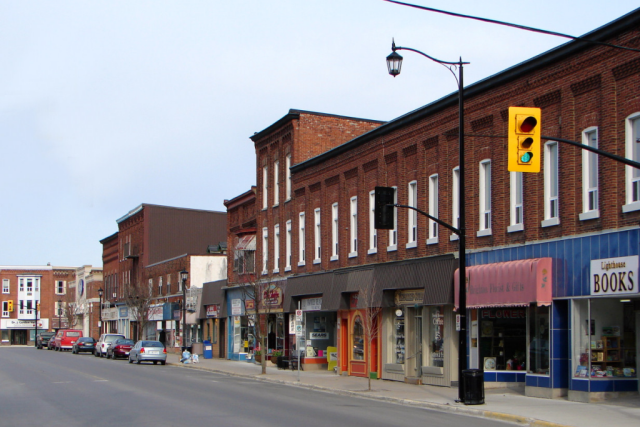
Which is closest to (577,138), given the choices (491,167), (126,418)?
(491,167)

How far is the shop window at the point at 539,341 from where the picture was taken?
22.8 meters

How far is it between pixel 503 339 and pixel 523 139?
500 inches

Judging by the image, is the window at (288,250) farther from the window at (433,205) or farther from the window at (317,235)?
the window at (433,205)

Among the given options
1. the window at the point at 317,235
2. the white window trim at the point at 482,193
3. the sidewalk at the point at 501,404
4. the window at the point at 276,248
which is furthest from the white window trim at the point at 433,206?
the window at the point at 276,248

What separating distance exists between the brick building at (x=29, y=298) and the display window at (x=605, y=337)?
10409 cm

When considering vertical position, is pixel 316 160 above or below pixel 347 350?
above

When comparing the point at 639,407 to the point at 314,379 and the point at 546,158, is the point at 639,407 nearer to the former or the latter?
the point at 546,158

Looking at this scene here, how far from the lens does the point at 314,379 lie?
3238 centimetres

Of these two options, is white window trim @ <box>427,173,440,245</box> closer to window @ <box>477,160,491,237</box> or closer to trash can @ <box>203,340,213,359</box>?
window @ <box>477,160,491,237</box>

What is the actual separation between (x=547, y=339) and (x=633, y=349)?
235 centimetres

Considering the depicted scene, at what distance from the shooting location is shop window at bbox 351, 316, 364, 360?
33875mm

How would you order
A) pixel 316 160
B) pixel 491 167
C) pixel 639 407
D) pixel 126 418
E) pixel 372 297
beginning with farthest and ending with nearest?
1. pixel 316 160
2. pixel 372 297
3. pixel 491 167
4. pixel 639 407
5. pixel 126 418

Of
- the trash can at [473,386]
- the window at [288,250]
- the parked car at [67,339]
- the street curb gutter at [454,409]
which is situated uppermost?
the window at [288,250]

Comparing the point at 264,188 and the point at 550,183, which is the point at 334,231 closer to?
the point at 264,188
